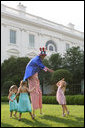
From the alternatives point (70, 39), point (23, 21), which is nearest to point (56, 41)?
point (70, 39)

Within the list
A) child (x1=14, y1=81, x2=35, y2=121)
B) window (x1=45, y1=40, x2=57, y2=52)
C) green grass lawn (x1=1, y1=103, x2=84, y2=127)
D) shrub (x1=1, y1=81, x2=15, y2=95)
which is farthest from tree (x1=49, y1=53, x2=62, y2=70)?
child (x1=14, y1=81, x2=35, y2=121)

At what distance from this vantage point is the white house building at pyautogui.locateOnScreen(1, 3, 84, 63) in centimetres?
2700

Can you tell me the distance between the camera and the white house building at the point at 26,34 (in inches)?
1063

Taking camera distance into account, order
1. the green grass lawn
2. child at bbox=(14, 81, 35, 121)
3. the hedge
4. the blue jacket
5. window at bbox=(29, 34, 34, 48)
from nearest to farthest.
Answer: the green grass lawn, child at bbox=(14, 81, 35, 121), the blue jacket, the hedge, window at bbox=(29, 34, 34, 48)

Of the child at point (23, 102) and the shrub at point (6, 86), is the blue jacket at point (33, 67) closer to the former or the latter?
the child at point (23, 102)

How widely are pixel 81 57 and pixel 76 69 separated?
5.15ft

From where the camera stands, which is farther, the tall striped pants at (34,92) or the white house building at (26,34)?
the white house building at (26,34)

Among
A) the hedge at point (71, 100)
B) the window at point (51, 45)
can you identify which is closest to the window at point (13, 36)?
the window at point (51, 45)

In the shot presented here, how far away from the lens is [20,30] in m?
28.8

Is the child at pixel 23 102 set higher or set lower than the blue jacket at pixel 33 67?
lower

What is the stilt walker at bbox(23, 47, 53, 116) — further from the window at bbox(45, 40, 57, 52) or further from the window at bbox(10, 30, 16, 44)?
the window at bbox(45, 40, 57, 52)

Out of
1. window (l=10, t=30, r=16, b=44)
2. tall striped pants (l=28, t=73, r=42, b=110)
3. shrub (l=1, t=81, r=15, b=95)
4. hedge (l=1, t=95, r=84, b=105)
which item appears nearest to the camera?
tall striped pants (l=28, t=73, r=42, b=110)

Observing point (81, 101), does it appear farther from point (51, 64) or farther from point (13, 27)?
point (13, 27)

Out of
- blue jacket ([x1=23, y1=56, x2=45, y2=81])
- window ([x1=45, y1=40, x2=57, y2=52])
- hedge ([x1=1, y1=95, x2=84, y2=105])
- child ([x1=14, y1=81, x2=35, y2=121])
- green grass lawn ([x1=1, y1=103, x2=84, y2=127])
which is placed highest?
window ([x1=45, y1=40, x2=57, y2=52])
